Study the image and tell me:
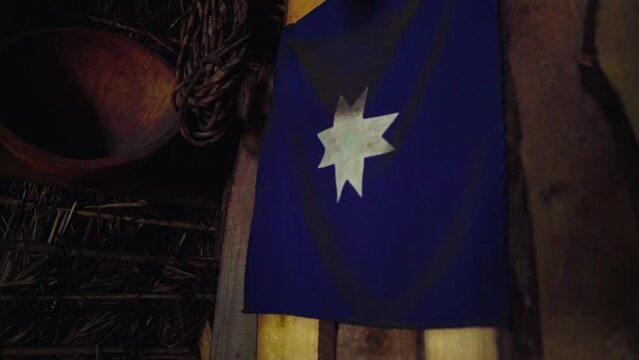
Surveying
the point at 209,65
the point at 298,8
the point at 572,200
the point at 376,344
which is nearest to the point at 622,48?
the point at 572,200

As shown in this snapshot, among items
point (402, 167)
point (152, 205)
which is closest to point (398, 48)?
point (402, 167)

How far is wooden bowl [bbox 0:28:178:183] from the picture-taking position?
10.7 ft

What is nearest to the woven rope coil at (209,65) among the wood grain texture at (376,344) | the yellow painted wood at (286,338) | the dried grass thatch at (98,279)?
the yellow painted wood at (286,338)

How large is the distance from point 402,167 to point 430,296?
58cm

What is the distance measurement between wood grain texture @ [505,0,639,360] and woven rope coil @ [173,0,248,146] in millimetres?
1747

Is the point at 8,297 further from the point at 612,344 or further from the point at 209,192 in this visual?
the point at 612,344

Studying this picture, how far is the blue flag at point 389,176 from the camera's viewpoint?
169 centimetres

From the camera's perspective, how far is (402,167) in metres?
2.00

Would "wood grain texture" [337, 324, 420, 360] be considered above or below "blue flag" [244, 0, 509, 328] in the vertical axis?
below

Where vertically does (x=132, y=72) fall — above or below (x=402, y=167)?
above

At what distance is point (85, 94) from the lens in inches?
144

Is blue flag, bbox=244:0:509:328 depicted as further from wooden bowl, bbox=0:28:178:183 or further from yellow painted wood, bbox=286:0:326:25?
wooden bowl, bbox=0:28:178:183

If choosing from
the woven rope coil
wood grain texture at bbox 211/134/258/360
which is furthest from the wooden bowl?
wood grain texture at bbox 211/134/258/360

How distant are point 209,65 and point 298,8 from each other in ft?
3.04
